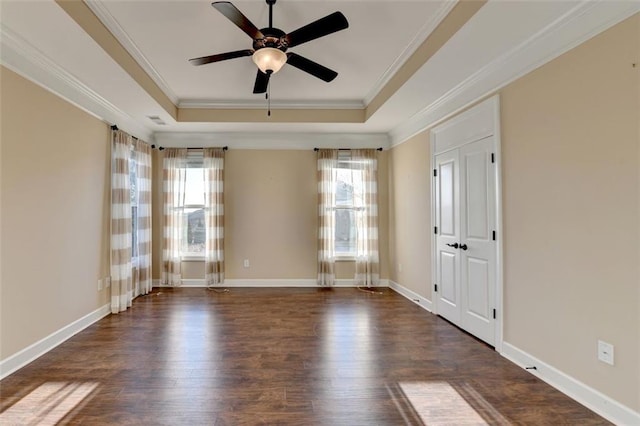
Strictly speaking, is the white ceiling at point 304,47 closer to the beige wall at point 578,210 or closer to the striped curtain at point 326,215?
the beige wall at point 578,210

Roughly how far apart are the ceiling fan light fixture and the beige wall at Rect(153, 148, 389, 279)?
312cm

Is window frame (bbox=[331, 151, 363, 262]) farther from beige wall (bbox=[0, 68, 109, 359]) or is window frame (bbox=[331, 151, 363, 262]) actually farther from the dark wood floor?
beige wall (bbox=[0, 68, 109, 359])

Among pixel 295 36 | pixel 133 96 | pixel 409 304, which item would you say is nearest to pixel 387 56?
pixel 295 36

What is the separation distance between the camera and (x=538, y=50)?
A: 241cm

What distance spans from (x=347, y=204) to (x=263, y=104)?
2.20 m

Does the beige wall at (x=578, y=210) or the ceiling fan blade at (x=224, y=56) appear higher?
the ceiling fan blade at (x=224, y=56)

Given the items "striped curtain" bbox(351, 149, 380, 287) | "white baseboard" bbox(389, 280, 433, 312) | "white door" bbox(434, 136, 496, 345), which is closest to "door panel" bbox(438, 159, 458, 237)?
"white door" bbox(434, 136, 496, 345)

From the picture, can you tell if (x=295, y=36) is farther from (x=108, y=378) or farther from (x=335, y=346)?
(x=108, y=378)

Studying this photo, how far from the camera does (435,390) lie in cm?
229

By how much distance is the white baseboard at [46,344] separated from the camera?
250 cm

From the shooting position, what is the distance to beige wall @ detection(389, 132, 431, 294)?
4.32 m

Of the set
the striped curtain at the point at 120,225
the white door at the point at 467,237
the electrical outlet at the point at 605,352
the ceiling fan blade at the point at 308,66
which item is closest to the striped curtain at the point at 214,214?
the striped curtain at the point at 120,225

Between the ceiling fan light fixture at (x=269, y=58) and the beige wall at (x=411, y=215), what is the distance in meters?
2.59

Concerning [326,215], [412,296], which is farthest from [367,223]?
[412,296]
